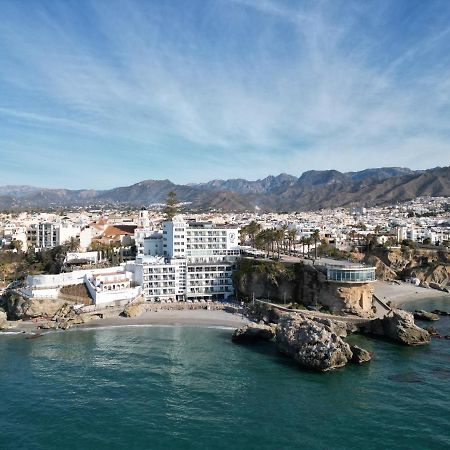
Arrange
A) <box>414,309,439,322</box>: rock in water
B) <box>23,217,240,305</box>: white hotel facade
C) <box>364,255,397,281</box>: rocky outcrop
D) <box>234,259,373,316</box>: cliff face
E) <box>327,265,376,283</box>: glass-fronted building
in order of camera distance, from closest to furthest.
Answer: <box>327,265,376,283</box>: glass-fronted building
<box>234,259,373,316</box>: cliff face
<box>414,309,439,322</box>: rock in water
<box>23,217,240,305</box>: white hotel facade
<box>364,255,397,281</box>: rocky outcrop

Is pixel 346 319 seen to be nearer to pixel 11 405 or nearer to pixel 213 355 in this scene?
pixel 213 355

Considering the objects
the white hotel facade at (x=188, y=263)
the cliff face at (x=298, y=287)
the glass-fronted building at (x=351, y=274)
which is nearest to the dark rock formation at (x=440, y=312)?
the cliff face at (x=298, y=287)

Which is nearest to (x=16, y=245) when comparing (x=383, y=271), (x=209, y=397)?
(x=209, y=397)

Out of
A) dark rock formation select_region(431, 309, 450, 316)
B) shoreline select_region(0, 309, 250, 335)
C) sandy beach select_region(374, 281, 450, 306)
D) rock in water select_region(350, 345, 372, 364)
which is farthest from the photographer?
sandy beach select_region(374, 281, 450, 306)

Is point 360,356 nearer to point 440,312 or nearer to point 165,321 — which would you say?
point 165,321

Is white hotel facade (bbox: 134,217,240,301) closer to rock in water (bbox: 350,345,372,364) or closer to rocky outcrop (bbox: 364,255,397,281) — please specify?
rock in water (bbox: 350,345,372,364)

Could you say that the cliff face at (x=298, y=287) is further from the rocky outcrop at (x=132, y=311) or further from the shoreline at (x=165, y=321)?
the rocky outcrop at (x=132, y=311)

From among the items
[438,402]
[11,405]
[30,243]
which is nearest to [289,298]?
[438,402]

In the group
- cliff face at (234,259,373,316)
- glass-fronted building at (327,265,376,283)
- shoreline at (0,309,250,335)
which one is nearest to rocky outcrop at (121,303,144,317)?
shoreline at (0,309,250,335)
